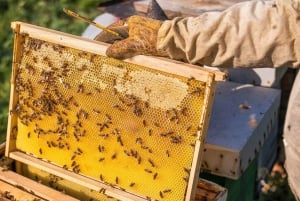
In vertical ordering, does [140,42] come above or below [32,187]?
above

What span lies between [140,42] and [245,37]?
0.62 metres

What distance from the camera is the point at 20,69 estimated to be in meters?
3.29

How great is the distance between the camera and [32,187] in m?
3.19

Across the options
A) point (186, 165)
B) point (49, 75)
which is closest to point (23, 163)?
point (49, 75)

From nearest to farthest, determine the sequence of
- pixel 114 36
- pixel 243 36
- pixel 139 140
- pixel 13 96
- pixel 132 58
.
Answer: pixel 243 36, pixel 132 58, pixel 139 140, pixel 114 36, pixel 13 96

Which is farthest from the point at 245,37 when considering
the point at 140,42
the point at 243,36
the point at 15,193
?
the point at 15,193

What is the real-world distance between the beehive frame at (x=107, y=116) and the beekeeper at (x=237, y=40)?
3.8 inches

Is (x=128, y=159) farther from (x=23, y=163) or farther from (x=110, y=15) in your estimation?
(x=110, y=15)

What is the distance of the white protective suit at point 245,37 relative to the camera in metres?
2.46

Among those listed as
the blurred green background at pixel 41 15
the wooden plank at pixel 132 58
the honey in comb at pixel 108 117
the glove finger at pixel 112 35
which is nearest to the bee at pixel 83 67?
the honey in comb at pixel 108 117

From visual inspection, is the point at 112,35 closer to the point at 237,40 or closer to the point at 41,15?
the point at 237,40

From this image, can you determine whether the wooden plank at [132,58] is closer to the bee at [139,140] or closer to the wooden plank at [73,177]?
the bee at [139,140]

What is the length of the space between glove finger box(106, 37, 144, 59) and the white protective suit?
0.13m

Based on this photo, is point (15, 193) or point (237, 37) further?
point (15, 193)
